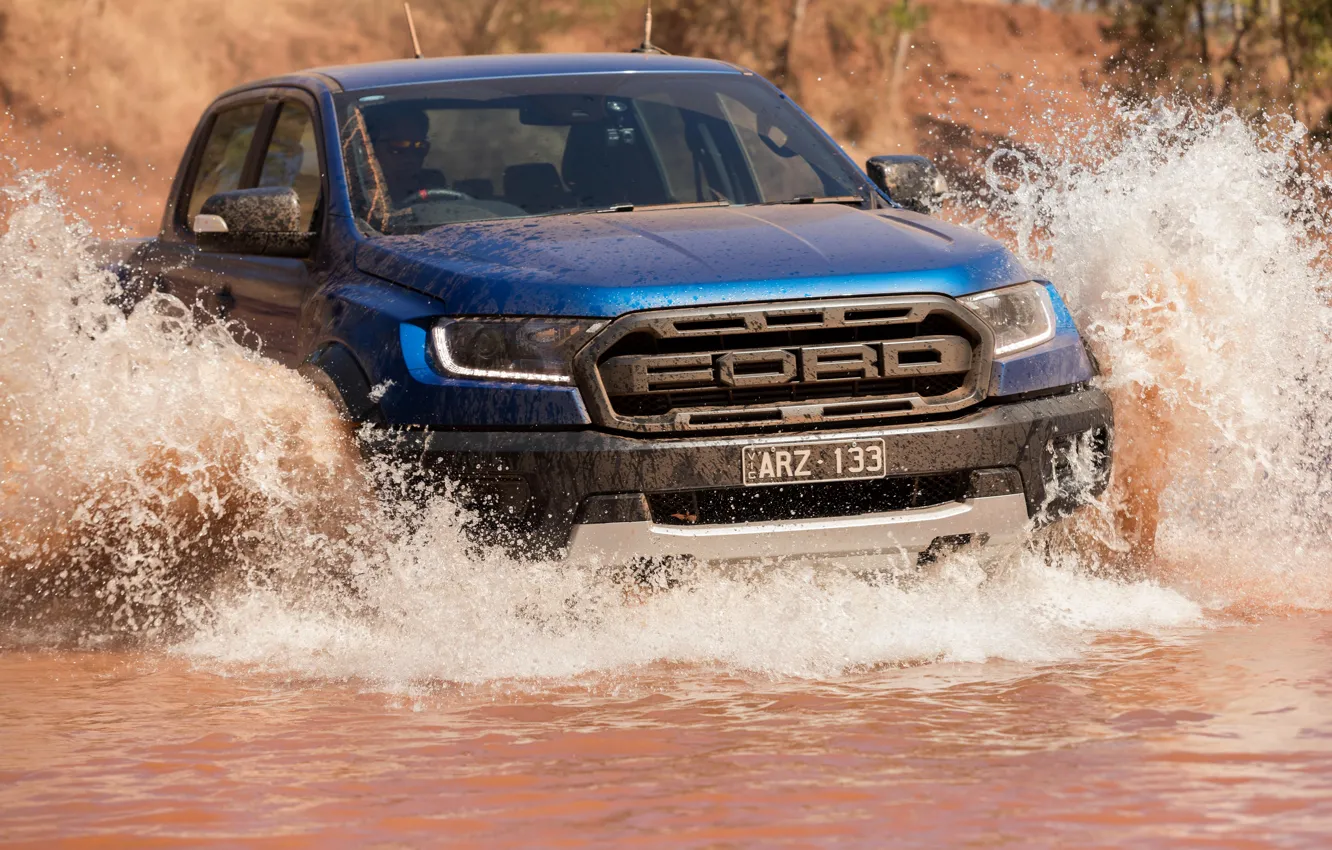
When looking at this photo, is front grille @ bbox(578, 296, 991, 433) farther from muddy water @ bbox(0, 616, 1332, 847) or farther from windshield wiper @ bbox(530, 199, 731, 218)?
windshield wiper @ bbox(530, 199, 731, 218)

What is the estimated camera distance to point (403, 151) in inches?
252

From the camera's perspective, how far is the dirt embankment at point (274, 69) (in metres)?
26.0

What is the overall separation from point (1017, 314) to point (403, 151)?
2.06m

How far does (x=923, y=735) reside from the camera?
4547 mm

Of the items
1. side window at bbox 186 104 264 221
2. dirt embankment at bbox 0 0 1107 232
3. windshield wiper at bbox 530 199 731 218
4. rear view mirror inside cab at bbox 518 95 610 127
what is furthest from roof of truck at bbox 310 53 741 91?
dirt embankment at bbox 0 0 1107 232

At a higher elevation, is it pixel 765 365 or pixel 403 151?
pixel 403 151

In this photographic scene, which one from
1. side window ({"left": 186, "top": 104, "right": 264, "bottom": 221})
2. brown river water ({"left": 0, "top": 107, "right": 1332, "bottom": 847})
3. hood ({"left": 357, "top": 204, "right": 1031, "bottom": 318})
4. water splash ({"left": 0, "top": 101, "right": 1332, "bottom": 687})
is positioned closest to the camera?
brown river water ({"left": 0, "top": 107, "right": 1332, "bottom": 847})

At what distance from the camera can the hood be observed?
203 inches

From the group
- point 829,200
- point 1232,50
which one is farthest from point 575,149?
point 1232,50

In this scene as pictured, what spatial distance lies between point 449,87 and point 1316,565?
3227 mm

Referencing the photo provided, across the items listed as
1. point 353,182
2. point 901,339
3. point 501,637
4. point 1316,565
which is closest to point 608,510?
point 501,637

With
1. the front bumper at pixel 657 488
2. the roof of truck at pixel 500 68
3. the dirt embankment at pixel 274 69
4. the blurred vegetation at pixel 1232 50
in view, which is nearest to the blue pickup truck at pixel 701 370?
the front bumper at pixel 657 488

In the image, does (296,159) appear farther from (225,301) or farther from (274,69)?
(274,69)

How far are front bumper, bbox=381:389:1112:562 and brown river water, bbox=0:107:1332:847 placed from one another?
12 centimetres
